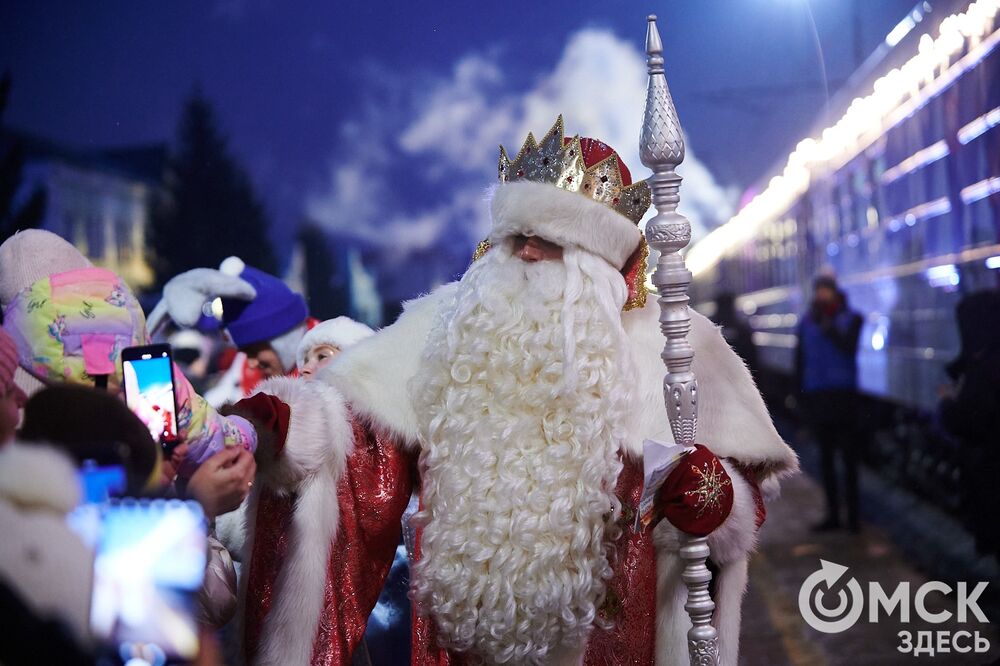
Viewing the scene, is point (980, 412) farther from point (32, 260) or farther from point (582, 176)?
point (32, 260)

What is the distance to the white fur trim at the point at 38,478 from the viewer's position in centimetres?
129

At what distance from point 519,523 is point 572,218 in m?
0.77

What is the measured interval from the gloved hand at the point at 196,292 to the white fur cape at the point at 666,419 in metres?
1.12

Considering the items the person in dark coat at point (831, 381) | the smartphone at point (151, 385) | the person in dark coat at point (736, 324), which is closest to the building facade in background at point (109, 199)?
the person in dark coat at point (736, 324)

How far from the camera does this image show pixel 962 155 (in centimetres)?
709

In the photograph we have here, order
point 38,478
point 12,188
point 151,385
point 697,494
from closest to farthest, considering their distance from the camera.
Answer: point 38,478 → point 151,385 → point 697,494 → point 12,188

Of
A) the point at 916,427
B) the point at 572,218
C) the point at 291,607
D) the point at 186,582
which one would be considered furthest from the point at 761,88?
the point at 186,582

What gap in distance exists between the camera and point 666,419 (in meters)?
2.62

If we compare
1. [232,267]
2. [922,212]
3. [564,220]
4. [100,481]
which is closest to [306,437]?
[564,220]

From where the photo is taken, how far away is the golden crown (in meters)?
2.71

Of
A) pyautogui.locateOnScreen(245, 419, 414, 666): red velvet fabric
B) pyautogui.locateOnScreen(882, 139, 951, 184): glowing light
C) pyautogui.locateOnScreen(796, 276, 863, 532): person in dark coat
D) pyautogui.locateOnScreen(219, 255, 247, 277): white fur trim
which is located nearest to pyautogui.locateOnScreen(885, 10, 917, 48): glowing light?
pyautogui.locateOnScreen(882, 139, 951, 184): glowing light

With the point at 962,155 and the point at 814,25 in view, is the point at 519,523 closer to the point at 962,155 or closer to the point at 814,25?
the point at 962,155

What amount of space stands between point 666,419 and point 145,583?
1498mm

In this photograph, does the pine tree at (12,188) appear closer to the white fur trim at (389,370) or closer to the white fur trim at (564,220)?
the white fur trim at (389,370)
